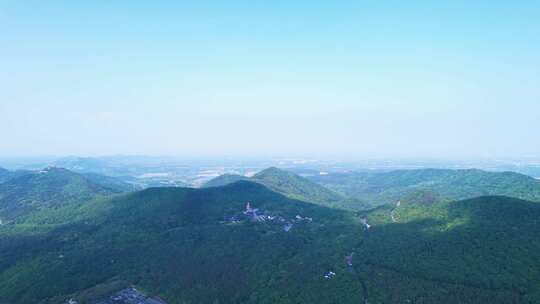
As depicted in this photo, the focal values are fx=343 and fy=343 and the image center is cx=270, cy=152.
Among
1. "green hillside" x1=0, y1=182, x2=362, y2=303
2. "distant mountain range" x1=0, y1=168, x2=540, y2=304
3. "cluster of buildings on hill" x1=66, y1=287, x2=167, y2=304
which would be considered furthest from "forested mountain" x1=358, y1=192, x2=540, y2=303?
"cluster of buildings on hill" x1=66, y1=287, x2=167, y2=304

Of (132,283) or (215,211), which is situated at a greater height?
(215,211)

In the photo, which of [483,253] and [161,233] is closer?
[483,253]

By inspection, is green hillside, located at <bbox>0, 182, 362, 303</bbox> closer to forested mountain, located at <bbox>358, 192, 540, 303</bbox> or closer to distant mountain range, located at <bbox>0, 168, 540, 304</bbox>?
distant mountain range, located at <bbox>0, 168, 540, 304</bbox>

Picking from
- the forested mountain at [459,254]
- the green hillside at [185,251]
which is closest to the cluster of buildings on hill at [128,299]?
the green hillside at [185,251]

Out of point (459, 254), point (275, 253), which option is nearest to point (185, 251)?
point (275, 253)

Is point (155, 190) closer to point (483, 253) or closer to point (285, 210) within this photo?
point (285, 210)

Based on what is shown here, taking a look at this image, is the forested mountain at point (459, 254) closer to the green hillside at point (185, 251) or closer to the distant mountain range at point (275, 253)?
the distant mountain range at point (275, 253)

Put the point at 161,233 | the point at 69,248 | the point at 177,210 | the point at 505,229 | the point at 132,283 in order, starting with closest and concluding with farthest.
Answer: the point at 132,283 < the point at 505,229 < the point at 69,248 < the point at 161,233 < the point at 177,210

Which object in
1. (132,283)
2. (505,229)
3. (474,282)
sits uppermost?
(505,229)

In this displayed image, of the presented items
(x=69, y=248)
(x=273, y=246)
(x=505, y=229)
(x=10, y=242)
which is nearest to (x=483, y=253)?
(x=505, y=229)
